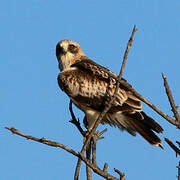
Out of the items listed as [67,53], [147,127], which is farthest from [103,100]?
[67,53]

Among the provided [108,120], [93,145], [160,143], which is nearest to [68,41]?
[108,120]

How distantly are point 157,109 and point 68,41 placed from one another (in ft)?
21.6

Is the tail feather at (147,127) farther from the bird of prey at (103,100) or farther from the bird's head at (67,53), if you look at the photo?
the bird's head at (67,53)

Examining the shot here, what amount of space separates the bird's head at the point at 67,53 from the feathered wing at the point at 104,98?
111 cm

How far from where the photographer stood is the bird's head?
1021cm

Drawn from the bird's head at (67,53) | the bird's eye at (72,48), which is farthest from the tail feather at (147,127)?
the bird's eye at (72,48)

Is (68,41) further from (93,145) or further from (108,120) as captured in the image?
(93,145)

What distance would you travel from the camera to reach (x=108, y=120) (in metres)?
8.87

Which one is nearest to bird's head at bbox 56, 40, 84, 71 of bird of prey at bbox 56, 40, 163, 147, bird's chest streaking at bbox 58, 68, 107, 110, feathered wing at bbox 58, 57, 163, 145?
bird of prey at bbox 56, 40, 163, 147

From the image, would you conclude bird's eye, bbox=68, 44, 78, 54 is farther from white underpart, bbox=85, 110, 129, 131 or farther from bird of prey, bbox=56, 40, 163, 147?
white underpart, bbox=85, 110, 129, 131

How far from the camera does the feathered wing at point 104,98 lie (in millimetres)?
8180

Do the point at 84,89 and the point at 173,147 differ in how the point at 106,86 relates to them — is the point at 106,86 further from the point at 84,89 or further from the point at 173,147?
the point at 173,147

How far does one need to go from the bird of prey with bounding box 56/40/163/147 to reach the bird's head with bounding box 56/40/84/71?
37.8 inches

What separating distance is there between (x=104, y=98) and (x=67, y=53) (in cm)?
232
